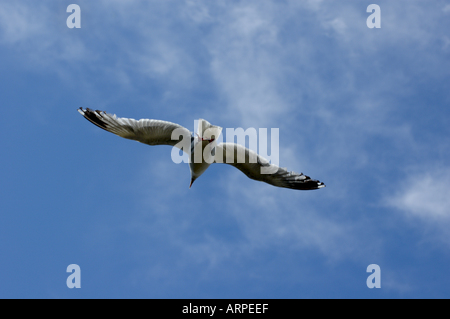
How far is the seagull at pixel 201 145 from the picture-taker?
9664mm

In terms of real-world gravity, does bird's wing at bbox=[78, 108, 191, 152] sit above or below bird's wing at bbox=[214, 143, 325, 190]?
above

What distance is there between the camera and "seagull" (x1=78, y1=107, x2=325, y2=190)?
9664 mm

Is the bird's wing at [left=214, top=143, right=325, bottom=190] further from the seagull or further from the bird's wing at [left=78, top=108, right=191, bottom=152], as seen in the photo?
the bird's wing at [left=78, top=108, right=191, bottom=152]

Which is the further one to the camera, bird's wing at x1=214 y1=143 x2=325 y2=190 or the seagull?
bird's wing at x1=214 y1=143 x2=325 y2=190

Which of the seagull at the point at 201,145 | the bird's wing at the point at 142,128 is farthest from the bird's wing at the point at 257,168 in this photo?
the bird's wing at the point at 142,128

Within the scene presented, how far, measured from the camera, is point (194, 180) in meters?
10.6

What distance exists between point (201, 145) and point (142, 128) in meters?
1.41

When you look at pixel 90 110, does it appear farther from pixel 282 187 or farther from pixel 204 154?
pixel 282 187

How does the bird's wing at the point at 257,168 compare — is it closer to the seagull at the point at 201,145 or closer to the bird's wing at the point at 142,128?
the seagull at the point at 201,145

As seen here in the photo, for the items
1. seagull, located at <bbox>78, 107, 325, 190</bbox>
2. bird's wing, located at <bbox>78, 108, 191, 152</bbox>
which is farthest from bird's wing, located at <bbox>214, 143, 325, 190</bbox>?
bird's wing, located at <bbox>78, 108, 191, 152</bbox>

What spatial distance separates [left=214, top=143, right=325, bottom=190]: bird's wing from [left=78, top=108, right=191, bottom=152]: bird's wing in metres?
0.85
